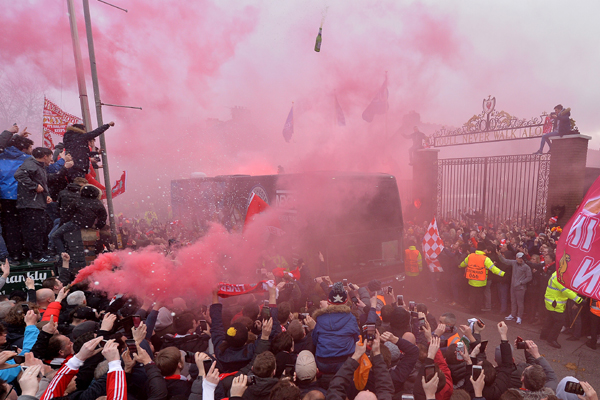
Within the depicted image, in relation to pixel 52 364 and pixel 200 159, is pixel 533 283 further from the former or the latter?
pixel 200 159

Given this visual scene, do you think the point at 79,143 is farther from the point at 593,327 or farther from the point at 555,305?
the point at 593,327

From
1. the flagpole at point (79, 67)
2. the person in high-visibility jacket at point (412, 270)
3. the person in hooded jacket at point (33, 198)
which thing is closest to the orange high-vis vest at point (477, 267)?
Answer: the person in high-visibility jacket at point (412, 270)

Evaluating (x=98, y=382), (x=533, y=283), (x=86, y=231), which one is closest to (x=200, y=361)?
(x=98, y=382)

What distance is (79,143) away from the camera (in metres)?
5.71

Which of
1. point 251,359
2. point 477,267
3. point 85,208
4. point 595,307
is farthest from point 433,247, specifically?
point 85,208

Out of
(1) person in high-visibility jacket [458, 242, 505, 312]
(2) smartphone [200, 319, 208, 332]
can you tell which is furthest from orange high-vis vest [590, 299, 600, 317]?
(2) smartphone [200, 319, 208, 332]

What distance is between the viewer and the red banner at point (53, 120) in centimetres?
849

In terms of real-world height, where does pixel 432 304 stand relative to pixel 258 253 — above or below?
below

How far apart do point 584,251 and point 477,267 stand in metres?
4.03

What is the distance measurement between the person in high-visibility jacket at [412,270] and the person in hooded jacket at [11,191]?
340 inches

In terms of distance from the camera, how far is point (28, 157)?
573 cm

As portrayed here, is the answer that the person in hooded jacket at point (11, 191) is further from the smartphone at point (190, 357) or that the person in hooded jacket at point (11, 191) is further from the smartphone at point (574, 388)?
the smartphone at point (574, 388)

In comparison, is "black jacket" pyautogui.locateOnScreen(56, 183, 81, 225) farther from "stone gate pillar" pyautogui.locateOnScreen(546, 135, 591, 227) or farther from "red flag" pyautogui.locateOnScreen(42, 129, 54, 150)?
"stone gate pillar" pyautogui.locateOnScreen(546, 135, 591, 227)

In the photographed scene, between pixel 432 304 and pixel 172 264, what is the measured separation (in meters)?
6.76
